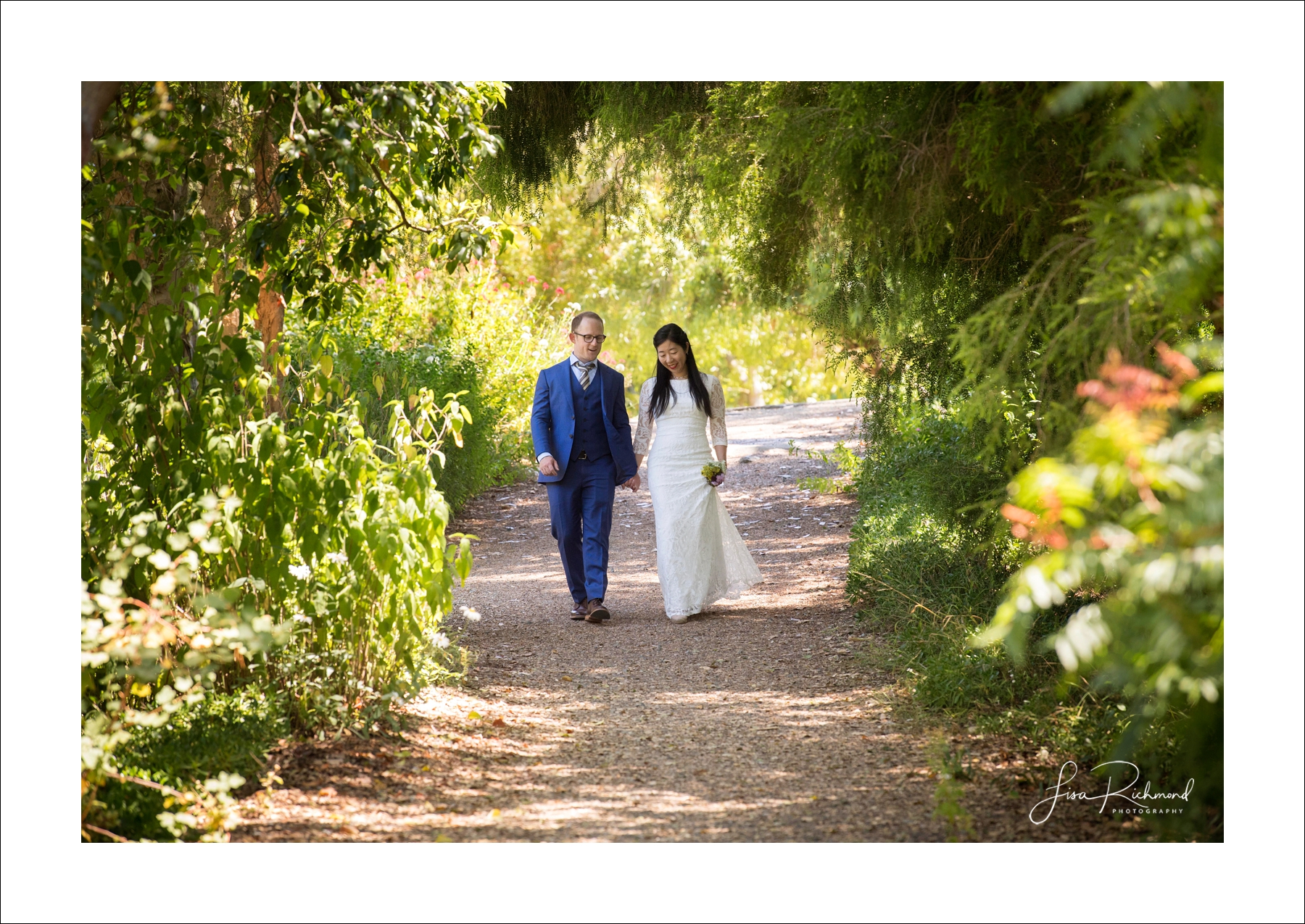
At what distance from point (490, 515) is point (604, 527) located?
4071 mm

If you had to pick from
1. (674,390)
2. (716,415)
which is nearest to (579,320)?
(674,390)

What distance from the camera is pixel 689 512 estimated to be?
19.1ft

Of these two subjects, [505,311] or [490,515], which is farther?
[505,311]

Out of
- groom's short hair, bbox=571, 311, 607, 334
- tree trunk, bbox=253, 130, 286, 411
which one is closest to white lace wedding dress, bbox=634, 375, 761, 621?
groom's short hair, bbox=571, 311, 607, 334

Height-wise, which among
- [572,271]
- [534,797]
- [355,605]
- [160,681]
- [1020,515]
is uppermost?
[572,271]

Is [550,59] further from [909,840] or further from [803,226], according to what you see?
[909,840]

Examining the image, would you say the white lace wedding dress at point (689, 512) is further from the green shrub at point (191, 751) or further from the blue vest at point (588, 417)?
the green shrub at point (191, 751)

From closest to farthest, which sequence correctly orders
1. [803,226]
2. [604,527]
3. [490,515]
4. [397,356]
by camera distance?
[803,226] < [604,527] < [397,356] < [490,515]

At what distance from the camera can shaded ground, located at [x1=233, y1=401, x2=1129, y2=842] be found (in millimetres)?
3166

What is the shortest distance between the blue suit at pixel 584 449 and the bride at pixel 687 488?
19 cm

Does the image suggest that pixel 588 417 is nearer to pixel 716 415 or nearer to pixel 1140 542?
pixel 716 415

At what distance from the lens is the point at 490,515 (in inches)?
385

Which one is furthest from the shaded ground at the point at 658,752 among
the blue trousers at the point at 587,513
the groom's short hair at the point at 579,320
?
the groom's short hair at the point at 579,320

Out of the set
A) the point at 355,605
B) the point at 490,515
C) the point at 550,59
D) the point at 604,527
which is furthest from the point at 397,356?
the point at 550,59
